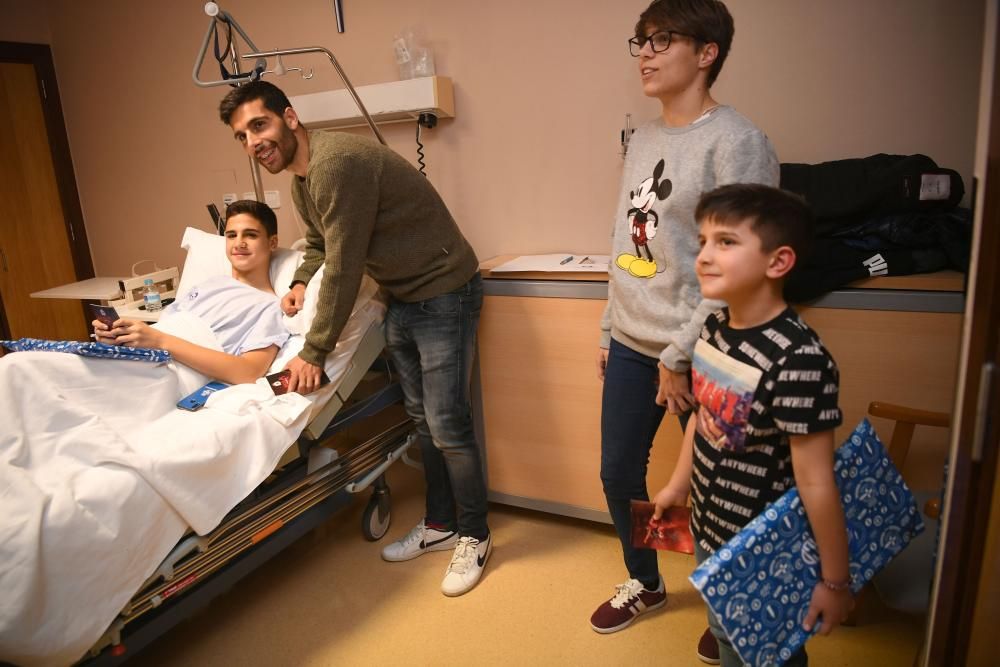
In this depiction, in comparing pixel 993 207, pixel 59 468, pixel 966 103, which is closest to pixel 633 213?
pixel 993 207

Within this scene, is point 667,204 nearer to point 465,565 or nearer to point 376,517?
point 465,565

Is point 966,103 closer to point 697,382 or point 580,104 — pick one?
point 580,104

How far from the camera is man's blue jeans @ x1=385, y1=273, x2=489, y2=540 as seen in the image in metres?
1.75

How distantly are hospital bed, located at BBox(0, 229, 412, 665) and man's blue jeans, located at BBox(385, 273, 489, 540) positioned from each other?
0.38 feet

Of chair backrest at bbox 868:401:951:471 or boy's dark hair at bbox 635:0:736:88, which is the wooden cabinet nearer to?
chair backrest at bbox 868:401:951:471

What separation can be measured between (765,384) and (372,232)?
1074 millimetres

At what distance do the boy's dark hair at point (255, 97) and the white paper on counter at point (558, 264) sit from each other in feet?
2.53

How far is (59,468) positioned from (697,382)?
1.30m

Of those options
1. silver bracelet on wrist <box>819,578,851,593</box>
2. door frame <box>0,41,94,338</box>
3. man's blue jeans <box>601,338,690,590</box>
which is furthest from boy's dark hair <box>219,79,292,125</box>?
door frame <box>0,41,94,338</box>

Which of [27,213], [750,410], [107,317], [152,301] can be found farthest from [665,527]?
[27,213]

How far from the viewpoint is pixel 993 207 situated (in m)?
0.64

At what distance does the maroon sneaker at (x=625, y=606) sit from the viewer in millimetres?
1608

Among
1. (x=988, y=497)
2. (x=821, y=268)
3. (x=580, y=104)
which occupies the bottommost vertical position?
(x=988, y=497)

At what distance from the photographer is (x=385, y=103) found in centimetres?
221
